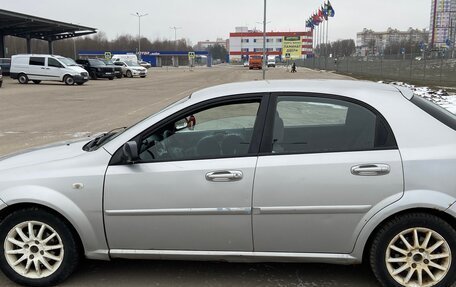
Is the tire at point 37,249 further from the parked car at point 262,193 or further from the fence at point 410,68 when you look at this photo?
the fence at point 410,68

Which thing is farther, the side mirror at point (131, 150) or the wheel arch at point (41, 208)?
the wheel arch at point (41, 208)

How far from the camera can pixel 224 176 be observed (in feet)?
10.4

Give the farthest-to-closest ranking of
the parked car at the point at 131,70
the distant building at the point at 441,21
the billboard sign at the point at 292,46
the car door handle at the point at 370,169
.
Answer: the billboard sign at the point at 292,46, the distant building at the point at 441,21, the parked car at the point at 131,70, the car door handle at the point at 370,169

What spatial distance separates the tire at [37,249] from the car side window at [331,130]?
1.68 m

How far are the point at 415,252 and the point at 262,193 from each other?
114cm

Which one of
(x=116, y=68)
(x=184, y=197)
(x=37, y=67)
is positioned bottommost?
(x=184, y=197)

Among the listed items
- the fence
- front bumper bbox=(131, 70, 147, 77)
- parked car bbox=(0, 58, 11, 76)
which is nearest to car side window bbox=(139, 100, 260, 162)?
the fence

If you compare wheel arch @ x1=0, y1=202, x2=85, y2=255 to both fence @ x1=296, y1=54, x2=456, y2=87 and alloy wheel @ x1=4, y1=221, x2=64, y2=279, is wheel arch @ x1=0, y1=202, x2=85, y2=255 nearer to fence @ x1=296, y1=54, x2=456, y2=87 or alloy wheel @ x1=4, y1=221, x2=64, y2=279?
alloy wheel @ x1=4, y1=221, x2=64, y2=279

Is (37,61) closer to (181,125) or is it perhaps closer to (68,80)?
(68,80)

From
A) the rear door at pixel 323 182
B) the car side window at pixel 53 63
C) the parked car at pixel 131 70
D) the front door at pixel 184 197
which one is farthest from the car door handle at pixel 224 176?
the parked car at pixel 131 70

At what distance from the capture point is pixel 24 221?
335 centimetres

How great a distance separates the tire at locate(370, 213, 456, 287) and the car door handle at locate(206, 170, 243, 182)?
1.07 m

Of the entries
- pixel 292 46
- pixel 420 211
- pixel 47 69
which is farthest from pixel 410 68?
pixel 292 46

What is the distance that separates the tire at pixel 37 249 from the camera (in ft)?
11.0
